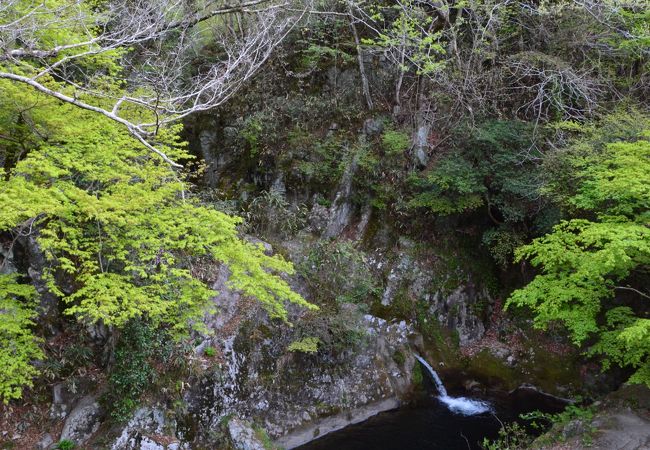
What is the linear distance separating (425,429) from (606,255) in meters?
5.35

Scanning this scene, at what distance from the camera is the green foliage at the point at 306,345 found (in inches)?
374

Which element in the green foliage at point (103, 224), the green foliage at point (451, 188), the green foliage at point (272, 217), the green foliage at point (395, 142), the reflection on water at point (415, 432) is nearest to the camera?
the green foliage at point (103, 224)

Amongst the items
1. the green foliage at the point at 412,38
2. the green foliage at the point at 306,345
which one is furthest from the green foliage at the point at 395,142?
the green foliage at the point at 306,345

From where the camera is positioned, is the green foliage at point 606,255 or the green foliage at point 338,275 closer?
the green foliage at point 606,255

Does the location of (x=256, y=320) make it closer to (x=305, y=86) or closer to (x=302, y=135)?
(x=302, y=135)

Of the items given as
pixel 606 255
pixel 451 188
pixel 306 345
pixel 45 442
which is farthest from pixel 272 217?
pixel 606 255

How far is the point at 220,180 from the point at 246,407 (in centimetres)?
807

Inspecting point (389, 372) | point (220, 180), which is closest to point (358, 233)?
point (389, 372)

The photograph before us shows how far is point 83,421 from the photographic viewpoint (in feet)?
25.4

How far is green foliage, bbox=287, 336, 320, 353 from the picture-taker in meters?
9.50

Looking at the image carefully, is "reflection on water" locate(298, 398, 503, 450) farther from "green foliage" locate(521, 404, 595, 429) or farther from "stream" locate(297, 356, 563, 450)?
"green foliage" locate(521, 404, 595, 429)

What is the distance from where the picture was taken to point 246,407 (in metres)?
8.98

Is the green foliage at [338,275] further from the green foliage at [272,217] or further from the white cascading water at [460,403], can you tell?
the white cascading water at [460,403]

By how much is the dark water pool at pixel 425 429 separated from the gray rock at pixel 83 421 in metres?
3.96
